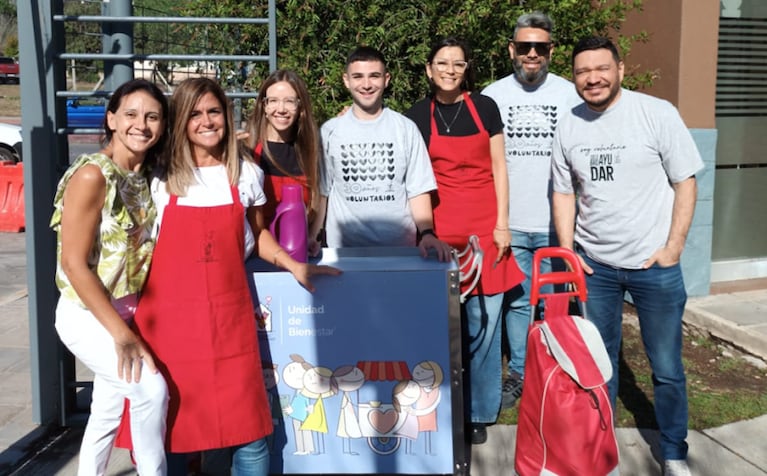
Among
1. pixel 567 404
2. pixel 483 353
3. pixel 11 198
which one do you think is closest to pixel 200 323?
pixel 567 404

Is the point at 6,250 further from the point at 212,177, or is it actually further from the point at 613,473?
the point at 613,473

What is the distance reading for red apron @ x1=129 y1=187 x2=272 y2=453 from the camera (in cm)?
339

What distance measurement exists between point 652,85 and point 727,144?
3.30 ft

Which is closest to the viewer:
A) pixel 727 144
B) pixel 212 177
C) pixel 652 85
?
pixel 212 177

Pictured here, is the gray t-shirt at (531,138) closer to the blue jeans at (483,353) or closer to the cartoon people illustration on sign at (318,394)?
the blue jeans at (483,353)

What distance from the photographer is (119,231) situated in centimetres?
330

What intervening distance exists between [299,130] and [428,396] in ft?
4.41

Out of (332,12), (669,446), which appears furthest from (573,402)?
(332,12)

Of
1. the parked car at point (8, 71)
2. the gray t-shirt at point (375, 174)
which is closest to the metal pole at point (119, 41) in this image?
the gray t-shirt at point (375, 174)

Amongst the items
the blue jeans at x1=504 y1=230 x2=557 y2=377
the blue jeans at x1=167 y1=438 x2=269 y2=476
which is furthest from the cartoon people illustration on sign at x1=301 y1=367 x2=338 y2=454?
the blue jeans at x1=504 y1=230 x2=557 y2=377

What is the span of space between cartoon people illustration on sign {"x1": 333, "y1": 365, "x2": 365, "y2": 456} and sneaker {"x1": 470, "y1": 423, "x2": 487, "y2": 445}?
3.18 feet

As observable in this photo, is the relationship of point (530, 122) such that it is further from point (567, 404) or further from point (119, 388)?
point (119, 388)

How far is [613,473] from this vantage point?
3.60 meters

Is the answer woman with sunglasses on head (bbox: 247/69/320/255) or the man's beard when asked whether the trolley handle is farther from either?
the man's beard
